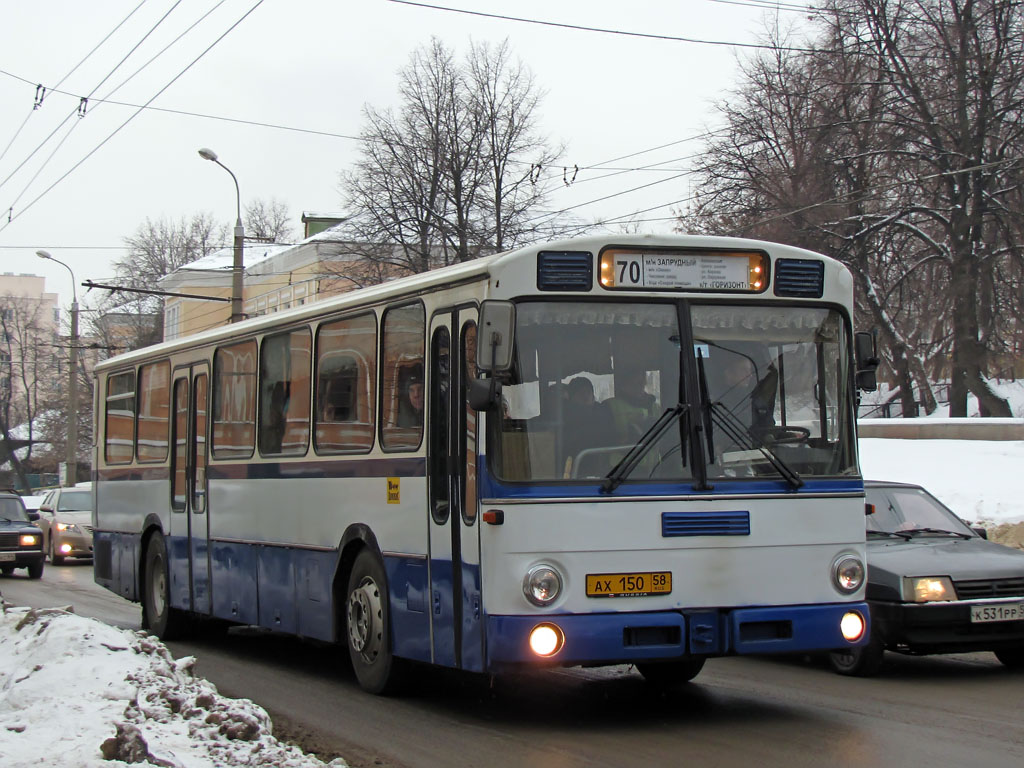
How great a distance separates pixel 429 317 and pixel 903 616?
13.4 feet

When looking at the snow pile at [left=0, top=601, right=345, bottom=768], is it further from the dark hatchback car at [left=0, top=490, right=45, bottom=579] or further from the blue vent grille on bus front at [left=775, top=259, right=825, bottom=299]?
the dark hatchback car at [left=0, top=490, right=45, bottom=579]

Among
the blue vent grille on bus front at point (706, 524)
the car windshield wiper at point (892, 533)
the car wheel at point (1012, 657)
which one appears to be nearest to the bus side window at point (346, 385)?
the blue vent grille on bus front at point (706, 524)

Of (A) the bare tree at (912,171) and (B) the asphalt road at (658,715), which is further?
(A) the bare tree at (912,171)

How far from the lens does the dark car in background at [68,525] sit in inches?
1170

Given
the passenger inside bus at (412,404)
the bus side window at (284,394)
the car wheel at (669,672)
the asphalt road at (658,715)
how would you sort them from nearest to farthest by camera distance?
1. the asphalt road at (658,715)
2. the passenger inside bus at (412,404)
3. the car wheel at (669,672)
4. the bus side window at (284,394)

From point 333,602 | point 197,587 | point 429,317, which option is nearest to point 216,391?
point 197,587

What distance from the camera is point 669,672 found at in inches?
377

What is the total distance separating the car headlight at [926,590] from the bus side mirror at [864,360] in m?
2.03

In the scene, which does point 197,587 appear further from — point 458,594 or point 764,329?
point 764,329

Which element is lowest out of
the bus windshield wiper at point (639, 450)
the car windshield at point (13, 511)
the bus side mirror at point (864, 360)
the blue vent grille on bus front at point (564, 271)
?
the car windshield at point (13, 511)

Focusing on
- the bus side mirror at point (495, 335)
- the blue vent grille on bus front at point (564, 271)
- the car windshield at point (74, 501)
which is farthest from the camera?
the car windshield at point (74, 501)

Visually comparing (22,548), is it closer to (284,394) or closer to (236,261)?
(236,261)

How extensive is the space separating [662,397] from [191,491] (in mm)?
6797

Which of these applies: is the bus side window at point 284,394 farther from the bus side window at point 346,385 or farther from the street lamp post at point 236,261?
the street lamp post at point 236,261
